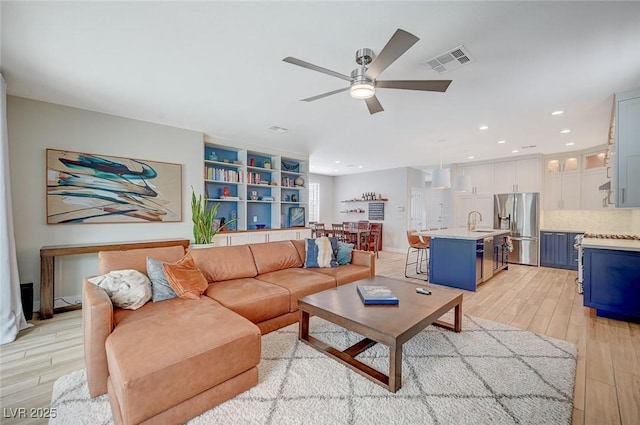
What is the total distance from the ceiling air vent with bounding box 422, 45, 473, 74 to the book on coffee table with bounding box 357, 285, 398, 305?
81.7 inches

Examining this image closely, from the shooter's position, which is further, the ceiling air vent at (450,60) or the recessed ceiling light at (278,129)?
the recessed ceiling light at (278,129)

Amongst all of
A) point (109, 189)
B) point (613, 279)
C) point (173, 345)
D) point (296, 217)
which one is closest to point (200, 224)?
point (109, 189)

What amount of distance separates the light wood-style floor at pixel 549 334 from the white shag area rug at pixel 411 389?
11 centimetres

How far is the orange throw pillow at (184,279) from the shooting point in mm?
2381

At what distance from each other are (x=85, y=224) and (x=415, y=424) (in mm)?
4339

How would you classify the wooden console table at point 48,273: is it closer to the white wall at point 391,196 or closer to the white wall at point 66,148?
the white wall at point 66,148

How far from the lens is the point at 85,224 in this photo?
3.62m

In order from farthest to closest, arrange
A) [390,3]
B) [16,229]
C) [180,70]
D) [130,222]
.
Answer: [130,222], [16,229], [180,70], [390,3]

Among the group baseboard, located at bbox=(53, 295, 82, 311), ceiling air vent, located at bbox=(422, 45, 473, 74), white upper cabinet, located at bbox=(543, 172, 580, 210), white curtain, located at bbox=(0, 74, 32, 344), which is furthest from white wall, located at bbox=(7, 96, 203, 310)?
white upper cabinet, located at bbox=(543, 172, 580, 210)

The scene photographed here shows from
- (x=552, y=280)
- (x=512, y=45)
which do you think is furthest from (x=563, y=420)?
(x=552, y=280)

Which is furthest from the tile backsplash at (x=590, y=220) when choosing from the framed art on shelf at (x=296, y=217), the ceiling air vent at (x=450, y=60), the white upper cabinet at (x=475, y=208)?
the framed art on shelf at (x=296, y=217)

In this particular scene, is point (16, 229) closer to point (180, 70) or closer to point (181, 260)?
point (181, 260)

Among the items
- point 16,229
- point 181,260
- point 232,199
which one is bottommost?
point 181,260

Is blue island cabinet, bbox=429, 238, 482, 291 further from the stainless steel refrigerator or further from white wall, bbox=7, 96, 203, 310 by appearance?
white wall, bbox=7, 96, 203, 310
